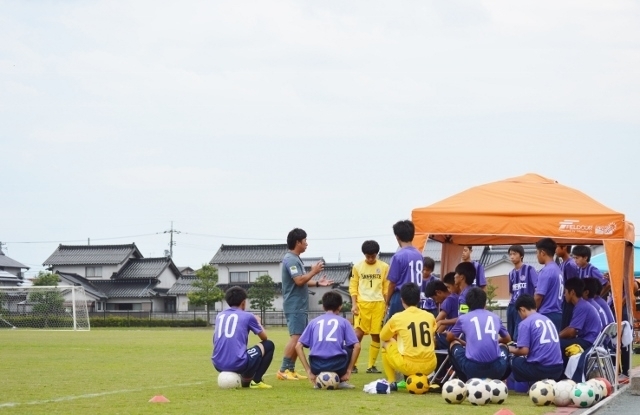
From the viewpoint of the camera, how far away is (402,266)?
11688 mm

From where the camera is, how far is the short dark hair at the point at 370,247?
1309 centimetres

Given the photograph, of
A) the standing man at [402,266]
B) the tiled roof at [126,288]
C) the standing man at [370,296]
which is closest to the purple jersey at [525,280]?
the standing man at [370,296]

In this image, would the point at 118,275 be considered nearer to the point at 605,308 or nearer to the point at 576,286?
the point at 605,308

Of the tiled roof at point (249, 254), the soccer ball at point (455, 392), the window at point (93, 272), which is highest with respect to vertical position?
the tiled roof at point (249, 254)

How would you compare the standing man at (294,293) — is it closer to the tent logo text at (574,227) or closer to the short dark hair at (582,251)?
the tent logo text at (574,227)

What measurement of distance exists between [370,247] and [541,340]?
10.7 ft

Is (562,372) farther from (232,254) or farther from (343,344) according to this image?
(232,254)

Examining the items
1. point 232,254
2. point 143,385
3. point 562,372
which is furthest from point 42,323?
point 562,372

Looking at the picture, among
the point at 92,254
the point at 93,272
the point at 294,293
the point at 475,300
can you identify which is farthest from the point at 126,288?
the point at 475,300

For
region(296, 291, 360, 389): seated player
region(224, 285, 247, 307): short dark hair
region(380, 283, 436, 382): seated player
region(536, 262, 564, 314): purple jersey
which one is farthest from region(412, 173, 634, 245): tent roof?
region(224, 285, 247, 307): short dark hair

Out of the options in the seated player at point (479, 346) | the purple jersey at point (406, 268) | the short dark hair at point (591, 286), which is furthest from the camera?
the short dark hair at point (591, 286)

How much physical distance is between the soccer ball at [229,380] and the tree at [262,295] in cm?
4778

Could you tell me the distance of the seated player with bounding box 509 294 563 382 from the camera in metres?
10.6

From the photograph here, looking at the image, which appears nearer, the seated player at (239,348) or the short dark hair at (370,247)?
the seated player at (239,348)
